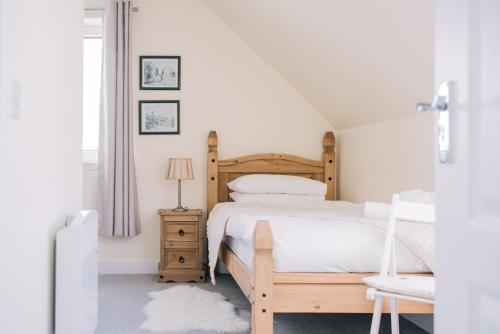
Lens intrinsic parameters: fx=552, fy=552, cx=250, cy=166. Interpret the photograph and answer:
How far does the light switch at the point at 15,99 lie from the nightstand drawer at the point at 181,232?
9.66 feet

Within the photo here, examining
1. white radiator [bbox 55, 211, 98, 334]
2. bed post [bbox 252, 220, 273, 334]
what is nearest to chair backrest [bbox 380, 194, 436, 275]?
bed post [bbox 252, 220, 273, 334]

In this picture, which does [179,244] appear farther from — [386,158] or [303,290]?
[303,290]

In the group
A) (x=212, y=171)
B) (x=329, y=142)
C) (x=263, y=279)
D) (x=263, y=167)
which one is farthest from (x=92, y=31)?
(x=263, y=279)

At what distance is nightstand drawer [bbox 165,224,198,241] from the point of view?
4312 mm

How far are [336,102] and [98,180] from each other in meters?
2.04

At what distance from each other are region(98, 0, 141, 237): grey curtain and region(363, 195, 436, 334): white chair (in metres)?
2.65

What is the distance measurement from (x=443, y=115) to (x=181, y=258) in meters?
3.58

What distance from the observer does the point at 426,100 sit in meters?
3.02

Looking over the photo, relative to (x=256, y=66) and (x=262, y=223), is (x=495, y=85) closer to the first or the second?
(x=262, y=223)

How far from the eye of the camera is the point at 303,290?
94.0 inches

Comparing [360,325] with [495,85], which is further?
[360,325]

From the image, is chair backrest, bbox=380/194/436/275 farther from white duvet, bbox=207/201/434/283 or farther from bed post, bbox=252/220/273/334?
bed post, bbox=252/220/273/334

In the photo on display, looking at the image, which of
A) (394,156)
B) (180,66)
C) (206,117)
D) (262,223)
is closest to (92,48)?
(180,66)

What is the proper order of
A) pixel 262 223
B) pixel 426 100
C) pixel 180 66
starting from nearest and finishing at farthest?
pixel 262 223, pixel 426 100, pixel 180 66
